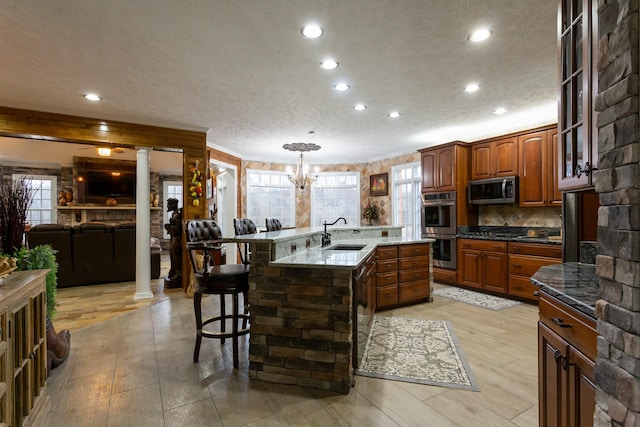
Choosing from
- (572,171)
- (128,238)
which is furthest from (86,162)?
(572,171)

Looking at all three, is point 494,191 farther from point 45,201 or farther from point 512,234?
point 45,201

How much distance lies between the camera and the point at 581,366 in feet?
3.75

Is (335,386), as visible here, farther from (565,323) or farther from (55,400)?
(55,400)

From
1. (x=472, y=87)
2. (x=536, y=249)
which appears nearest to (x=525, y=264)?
(x=536, y=249)

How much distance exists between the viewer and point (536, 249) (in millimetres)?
4145

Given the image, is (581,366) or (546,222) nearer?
(581,366)

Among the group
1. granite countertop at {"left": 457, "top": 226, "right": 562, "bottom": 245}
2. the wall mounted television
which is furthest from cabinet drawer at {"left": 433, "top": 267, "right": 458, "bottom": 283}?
the wall mounted television

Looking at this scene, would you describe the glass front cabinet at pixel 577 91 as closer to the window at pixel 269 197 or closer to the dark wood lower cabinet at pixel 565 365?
the dark wood lower cabinet at pixel 565 365

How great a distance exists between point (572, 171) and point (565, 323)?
95 centimetres

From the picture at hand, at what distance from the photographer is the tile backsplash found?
4566 mm

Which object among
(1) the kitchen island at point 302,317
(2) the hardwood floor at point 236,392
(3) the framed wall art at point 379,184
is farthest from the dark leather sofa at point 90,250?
(3) the framed wall art at point 379,184

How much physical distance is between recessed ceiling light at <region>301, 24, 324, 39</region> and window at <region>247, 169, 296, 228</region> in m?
5.40

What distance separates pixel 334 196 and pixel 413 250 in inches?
169

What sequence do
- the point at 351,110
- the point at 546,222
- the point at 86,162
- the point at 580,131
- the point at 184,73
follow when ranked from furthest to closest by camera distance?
1. the point at 86,162
2. the point at 546,222
3. the point at 351,110
4. the point at 184,73
5. the point at 580,131
